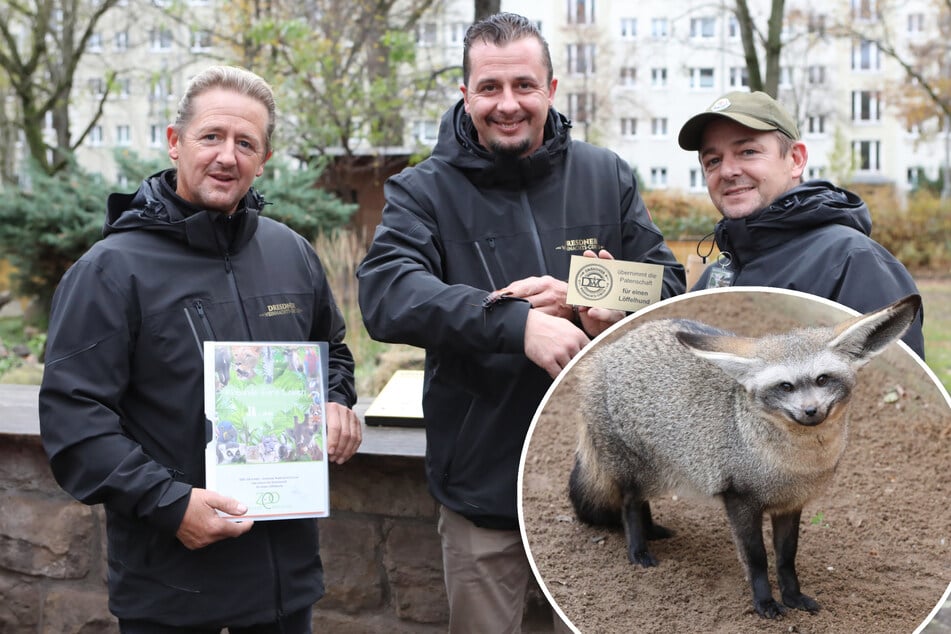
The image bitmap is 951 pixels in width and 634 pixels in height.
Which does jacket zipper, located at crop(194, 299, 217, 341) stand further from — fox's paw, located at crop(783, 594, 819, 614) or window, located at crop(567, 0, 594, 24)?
window, located at crop(567, 0, 594, 24)

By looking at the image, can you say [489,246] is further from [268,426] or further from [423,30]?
[423,30]

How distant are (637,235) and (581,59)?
45187 mm

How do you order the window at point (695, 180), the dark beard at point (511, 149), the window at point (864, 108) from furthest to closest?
the window at point (864, 108) → the window at point (695, 180) → the dark beard at point (511, 149)

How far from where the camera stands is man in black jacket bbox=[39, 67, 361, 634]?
8.57 feet

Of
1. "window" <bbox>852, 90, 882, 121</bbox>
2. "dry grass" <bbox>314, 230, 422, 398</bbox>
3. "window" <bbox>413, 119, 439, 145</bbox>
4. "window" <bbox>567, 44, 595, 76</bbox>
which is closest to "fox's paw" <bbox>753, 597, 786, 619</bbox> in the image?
"dry grass" <bbox>314, 230, 422, 398</bbox>

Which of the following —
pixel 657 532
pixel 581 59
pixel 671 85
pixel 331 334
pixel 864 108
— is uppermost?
pixel 581 59

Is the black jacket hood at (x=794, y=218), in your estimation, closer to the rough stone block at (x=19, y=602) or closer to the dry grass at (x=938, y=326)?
the rough stone block at (x=19, y=602)

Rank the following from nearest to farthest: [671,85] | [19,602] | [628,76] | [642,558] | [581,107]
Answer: [642,558] < [19,602] < [581,107] < [628,76] < [671,85]

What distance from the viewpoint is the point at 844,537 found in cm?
218

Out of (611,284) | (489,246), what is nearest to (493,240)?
(489,246)

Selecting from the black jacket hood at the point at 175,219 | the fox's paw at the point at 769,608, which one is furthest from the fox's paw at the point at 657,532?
the black jacket hood at the point at 175,219

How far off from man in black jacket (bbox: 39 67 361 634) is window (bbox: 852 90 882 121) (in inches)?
2137

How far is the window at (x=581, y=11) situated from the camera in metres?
48.1

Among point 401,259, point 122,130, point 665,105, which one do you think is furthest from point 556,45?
point 401,259
